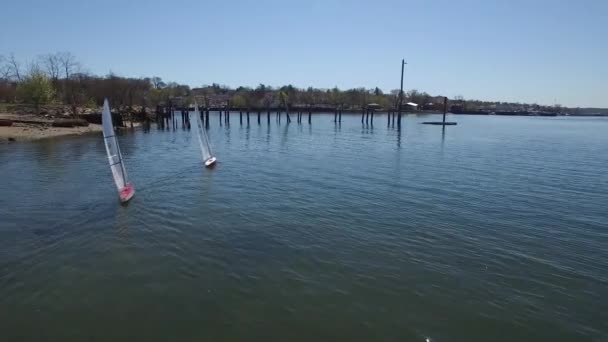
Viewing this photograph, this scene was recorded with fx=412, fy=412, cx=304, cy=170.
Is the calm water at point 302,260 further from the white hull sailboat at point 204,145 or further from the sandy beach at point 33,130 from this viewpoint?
the sandy beach at point 33,130

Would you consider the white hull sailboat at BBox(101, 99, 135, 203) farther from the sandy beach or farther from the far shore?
the sandy beach

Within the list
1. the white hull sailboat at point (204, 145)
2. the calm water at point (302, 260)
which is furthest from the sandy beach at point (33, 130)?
the white hull sailboat at point (204, 145)

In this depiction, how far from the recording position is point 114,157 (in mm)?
18000

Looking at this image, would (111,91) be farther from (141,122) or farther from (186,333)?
(186,333)

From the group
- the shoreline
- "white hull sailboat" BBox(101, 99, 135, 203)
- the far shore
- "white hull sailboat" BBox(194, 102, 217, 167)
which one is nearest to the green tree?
the far shore

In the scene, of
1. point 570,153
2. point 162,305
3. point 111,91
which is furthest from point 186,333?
point 111,91

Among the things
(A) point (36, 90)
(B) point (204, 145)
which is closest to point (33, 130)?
(A) point (36, 90)

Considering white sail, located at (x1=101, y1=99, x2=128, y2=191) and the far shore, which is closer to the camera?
white sail, located at (x1=101, y1=99, x2=128, y2=191)

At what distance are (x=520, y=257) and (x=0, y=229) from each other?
16.7m

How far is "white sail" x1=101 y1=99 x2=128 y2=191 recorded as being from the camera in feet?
57.2

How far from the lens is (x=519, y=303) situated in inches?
373

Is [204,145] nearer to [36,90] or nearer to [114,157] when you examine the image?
[114,157]

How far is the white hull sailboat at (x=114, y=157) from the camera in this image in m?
17.5

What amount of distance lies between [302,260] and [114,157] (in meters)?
10.8
